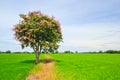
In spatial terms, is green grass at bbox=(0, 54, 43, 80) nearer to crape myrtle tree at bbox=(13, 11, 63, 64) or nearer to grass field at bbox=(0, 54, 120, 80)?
grass field at bbox=(0, 54, 120, 80)

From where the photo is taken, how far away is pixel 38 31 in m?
41.5

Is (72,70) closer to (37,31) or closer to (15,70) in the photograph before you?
(15,70)

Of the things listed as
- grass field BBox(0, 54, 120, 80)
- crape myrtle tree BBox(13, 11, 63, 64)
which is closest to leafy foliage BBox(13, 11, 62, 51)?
crape myrtle tree BBox(13, 11, 63, 64)

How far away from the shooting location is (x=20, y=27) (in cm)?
4247

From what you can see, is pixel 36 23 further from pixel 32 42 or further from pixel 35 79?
pixel 35 79

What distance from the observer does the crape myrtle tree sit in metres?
41.7

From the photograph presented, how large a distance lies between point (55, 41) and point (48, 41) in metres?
1.48

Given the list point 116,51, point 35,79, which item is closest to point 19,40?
point 35,79

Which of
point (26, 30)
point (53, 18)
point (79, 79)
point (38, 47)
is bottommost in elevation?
point (79, 79)

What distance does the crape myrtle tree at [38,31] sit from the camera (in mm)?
41734

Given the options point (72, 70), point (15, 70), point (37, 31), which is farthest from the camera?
point (37, 31)

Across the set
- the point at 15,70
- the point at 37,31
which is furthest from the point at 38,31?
the point at 15,70

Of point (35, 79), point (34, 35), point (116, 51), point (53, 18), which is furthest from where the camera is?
point (116, 51)

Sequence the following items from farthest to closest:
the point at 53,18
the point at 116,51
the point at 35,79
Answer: the point at 116,51 < the point at 53,18 < the point at 35,79
